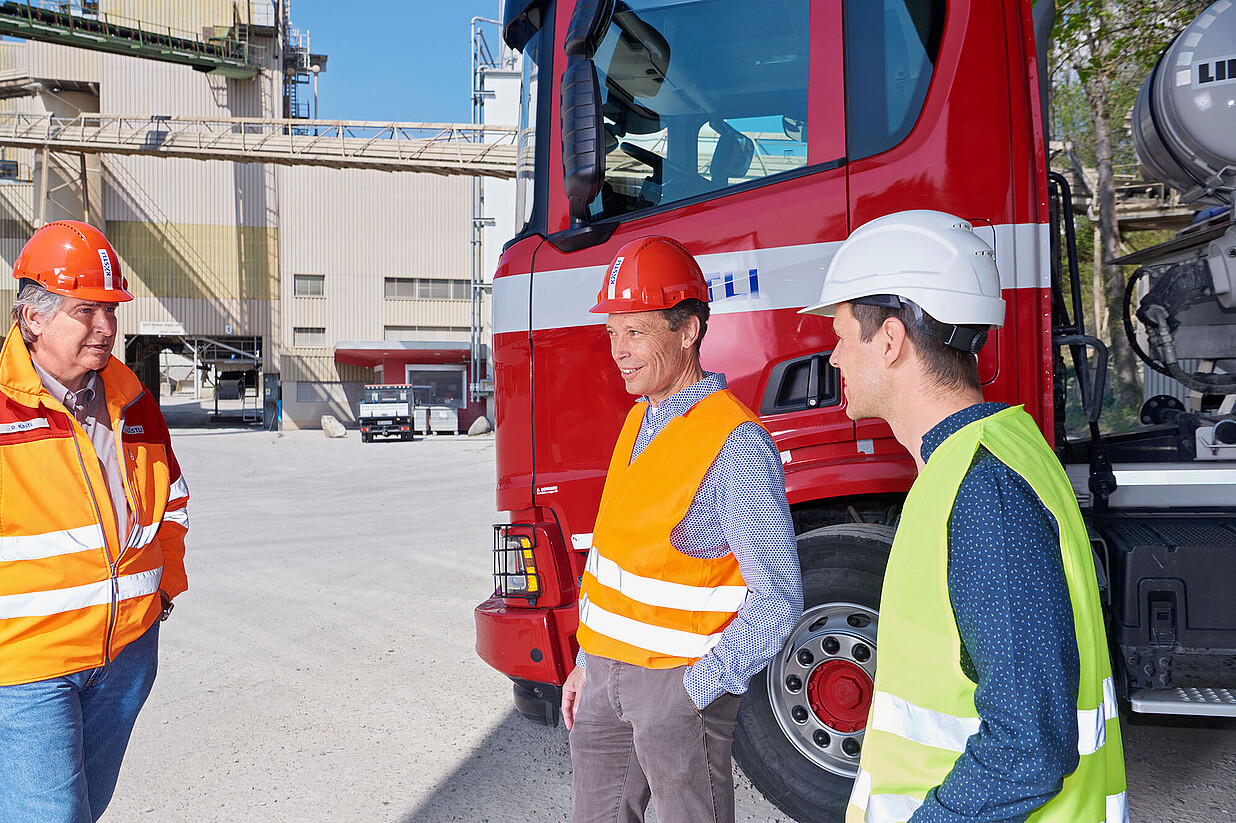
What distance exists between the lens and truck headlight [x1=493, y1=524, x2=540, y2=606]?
11.2 ft

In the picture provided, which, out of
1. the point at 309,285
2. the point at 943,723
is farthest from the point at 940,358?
the point at 309,285

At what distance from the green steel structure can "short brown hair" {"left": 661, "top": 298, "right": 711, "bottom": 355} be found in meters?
37.6

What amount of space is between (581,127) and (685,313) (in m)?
1.13

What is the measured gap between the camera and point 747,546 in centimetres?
199

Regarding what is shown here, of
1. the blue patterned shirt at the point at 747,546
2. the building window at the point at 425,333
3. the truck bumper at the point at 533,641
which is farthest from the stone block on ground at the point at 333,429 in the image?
the blue patterned shirt at the point at 747,546

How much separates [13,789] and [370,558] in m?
6.82

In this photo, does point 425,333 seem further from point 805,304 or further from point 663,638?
point 663,638

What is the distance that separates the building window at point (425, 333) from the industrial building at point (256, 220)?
6cm

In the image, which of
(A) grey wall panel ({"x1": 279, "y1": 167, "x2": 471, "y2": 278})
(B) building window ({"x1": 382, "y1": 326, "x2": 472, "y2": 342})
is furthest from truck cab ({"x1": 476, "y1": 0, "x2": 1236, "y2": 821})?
(A) grey wall panel ({"x1": 279, "y1": 167, "x2": 471, "y2": 278})

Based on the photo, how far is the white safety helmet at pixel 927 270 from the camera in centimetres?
144

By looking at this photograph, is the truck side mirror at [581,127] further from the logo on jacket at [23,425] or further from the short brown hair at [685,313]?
the logo on jacket at [23,425]

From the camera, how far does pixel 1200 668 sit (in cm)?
501

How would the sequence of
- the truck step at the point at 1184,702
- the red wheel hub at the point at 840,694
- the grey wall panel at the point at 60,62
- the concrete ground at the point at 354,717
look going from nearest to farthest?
the truck step at the point at 1184,702 < the red wheel hub at the point at 840,694 < the concrete ground at the point at 354,717 < the grey wall panel at the point at 60,62

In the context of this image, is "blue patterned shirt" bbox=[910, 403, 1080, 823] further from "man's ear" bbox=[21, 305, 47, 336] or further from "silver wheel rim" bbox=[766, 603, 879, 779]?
"man's ear" bbox=[21, 305, 47, 336]
